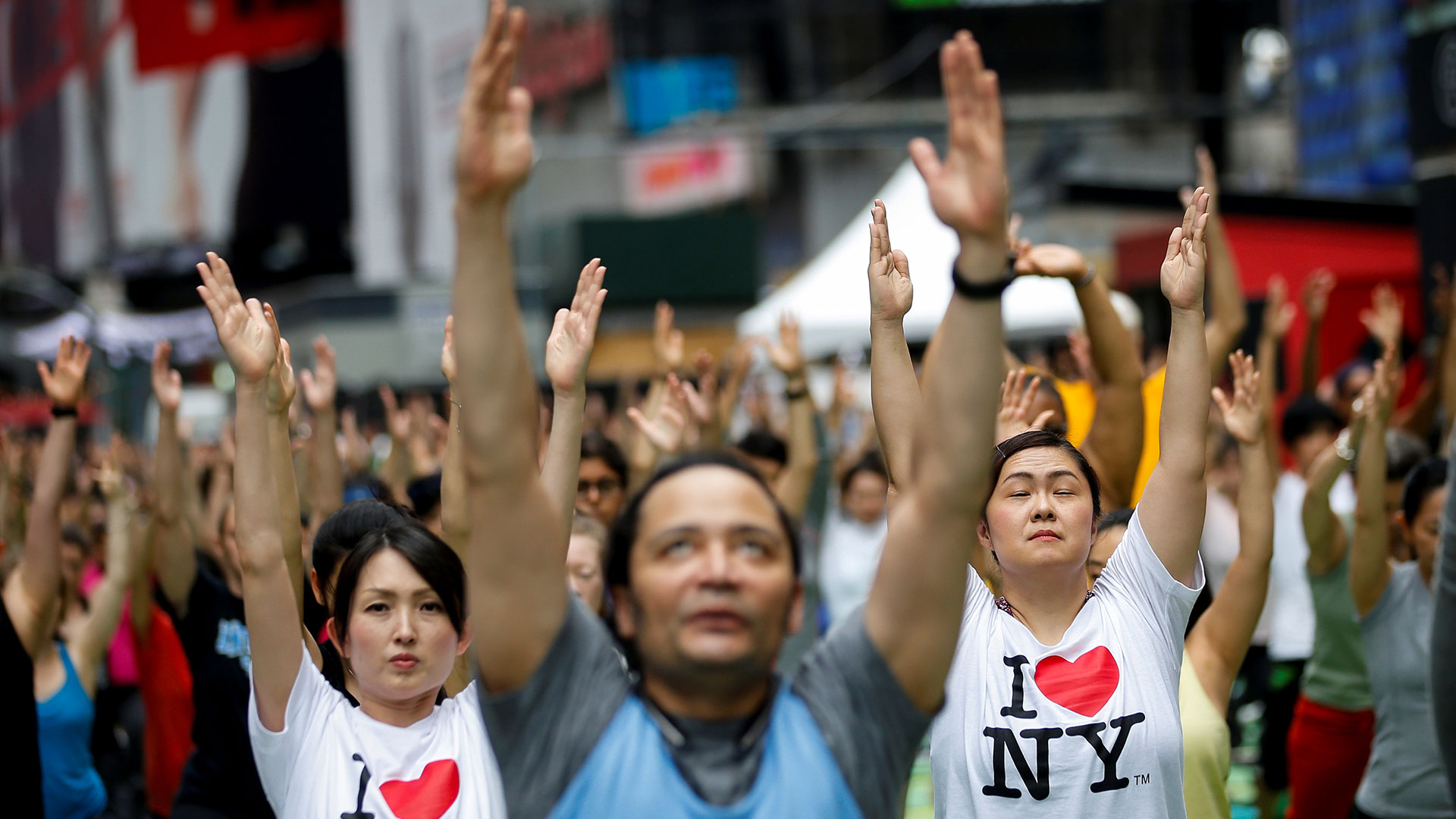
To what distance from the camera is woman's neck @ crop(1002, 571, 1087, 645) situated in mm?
3102

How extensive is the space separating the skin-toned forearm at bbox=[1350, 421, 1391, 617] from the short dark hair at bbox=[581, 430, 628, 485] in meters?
2.27

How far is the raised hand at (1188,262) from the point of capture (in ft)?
10.4

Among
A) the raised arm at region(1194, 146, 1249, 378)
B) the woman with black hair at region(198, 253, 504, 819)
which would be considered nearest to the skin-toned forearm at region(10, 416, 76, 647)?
the woman with black hair at region(198, 253, 504, 819)

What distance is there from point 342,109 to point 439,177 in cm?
401

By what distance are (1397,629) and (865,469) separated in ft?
10.4

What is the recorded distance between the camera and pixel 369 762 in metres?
2.74

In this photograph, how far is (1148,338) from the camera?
13.1 meters

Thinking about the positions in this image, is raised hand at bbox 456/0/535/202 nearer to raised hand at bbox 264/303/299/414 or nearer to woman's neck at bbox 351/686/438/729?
woman's neck at bbox 351/686/438/729

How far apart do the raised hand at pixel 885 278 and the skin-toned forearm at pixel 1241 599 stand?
1.03 m

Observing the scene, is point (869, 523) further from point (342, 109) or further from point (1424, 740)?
point (342, 109)

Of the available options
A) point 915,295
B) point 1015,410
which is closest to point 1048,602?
point 1015,410

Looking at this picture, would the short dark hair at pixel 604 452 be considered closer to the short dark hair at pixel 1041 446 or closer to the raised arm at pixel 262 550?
the short dark hair at pixel 1041 446

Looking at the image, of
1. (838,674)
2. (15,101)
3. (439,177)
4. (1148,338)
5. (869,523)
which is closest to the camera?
(838,674)

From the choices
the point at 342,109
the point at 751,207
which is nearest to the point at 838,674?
the point at 342,109
